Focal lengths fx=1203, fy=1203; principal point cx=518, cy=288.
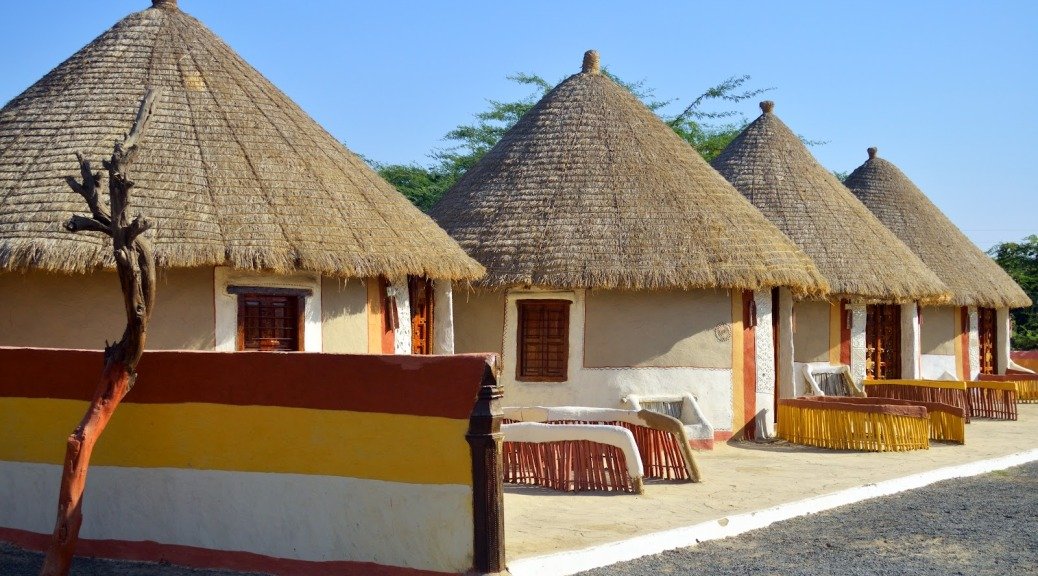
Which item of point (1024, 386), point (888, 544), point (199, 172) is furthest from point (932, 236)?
point (888, 544)

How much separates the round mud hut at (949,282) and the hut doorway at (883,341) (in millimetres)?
1634

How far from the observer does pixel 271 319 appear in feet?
37.9

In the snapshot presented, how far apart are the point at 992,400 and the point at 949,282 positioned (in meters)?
3.95

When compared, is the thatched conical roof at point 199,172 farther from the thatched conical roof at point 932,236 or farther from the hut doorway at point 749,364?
the thatched conical roof at point 932,236

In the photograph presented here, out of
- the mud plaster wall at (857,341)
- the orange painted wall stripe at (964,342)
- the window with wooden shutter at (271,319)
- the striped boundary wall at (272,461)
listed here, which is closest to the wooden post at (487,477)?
the striped boundary wall at (272,461)

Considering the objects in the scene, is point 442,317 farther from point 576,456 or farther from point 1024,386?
point 1024,386

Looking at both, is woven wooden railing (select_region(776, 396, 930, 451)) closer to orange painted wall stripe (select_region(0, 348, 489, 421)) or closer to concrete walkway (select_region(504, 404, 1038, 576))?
concrete walkway (select_region(504, 404, 1038, 576))

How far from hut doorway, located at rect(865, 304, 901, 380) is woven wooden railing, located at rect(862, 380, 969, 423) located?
1.80 meters

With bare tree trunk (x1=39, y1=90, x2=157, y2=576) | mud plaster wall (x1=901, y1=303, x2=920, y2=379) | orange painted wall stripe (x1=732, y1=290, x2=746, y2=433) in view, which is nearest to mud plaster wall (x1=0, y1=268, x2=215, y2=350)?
bare tree trunk (x1=39, y1=90, x2=157, y2=576)

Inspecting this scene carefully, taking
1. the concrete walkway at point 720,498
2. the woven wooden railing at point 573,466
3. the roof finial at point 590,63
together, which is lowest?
the concrete walkway at point 720,498

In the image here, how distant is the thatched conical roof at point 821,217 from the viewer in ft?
60.2

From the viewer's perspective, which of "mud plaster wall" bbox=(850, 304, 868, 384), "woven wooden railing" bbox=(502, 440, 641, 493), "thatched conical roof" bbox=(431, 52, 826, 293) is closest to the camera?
"woven wooden railing" bbox=(502, 440, 641, 493)

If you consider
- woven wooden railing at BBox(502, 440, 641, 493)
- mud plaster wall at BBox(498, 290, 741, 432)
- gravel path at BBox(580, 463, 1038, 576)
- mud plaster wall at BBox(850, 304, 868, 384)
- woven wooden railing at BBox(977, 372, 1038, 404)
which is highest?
mud plaster wall at BBox(850, 304, 868, 384)

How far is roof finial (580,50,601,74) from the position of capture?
1800 cm
